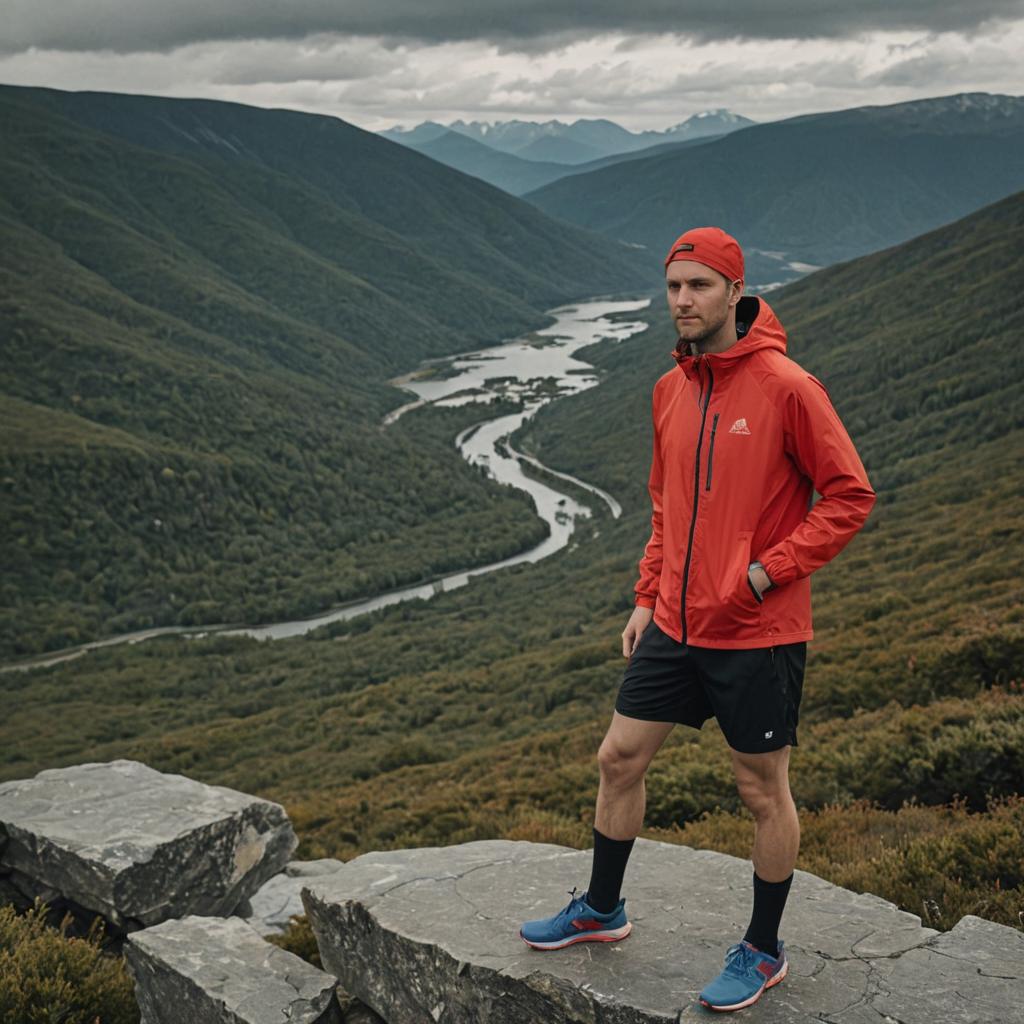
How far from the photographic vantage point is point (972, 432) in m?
56.6

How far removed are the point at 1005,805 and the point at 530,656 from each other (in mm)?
31712

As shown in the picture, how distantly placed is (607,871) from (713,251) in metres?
3.12

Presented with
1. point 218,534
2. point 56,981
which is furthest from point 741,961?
point 218,534

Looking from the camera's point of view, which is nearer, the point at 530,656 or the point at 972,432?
the point at 530,656

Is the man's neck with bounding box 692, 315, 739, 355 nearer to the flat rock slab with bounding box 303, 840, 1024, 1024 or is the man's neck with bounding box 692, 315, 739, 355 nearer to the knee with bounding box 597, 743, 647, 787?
the knee with bounding box 597, 743, 647, 787

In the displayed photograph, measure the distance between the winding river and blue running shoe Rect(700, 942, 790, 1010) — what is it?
67550 mm

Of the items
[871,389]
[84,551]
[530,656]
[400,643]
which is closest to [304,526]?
[84,551]

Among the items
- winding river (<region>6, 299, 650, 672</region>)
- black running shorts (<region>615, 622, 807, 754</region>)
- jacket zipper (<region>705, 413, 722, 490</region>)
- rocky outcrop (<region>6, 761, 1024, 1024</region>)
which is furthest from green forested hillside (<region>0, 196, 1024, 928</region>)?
winding river (<region>6, 299, 650, 672</region>)

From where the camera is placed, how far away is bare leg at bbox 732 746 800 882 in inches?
187

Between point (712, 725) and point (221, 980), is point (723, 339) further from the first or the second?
point (712, 725)

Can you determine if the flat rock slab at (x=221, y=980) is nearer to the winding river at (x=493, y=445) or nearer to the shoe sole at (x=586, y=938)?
the shoe sole at (x=586, y=938)

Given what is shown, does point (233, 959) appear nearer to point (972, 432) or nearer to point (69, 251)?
point (972, 432)

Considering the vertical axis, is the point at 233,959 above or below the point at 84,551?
above

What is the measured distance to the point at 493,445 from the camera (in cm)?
12531
